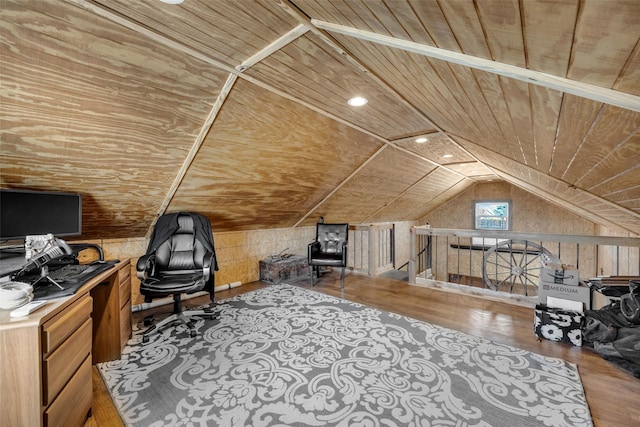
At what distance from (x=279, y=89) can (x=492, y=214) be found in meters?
7.48

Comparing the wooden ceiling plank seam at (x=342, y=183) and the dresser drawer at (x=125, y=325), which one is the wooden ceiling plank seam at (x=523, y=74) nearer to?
the wooden ceiling plank seam at (x=342, y=183)

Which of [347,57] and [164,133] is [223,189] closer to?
[164,133]

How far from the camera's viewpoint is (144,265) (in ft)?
8.85

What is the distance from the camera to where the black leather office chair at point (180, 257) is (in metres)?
2.78

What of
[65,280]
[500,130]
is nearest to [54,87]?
[65,280]

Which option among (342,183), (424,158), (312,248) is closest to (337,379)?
(312,248)

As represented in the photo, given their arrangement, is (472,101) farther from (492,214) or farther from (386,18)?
(492,214)

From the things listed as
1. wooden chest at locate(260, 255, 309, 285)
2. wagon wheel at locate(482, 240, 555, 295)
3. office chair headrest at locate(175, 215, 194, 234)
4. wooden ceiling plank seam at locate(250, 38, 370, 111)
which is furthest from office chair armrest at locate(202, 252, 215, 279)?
wagon wheel at locate(482, 240, 555, 295)

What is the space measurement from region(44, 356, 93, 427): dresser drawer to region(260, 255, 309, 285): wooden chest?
2964 millimetres

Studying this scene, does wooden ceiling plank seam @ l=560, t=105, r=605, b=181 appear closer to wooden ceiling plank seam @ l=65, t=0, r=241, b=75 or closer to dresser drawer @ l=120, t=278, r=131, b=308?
wooden ceiling plank seam @ l=65, t=0, r=241, b=75

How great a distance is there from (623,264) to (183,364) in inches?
252

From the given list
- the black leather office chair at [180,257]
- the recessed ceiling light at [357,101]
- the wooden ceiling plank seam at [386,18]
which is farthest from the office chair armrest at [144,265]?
the wooden ceiling plank seam at [386,18]

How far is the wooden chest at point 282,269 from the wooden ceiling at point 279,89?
64.9 inches

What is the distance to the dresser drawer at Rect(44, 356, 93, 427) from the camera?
128cm
